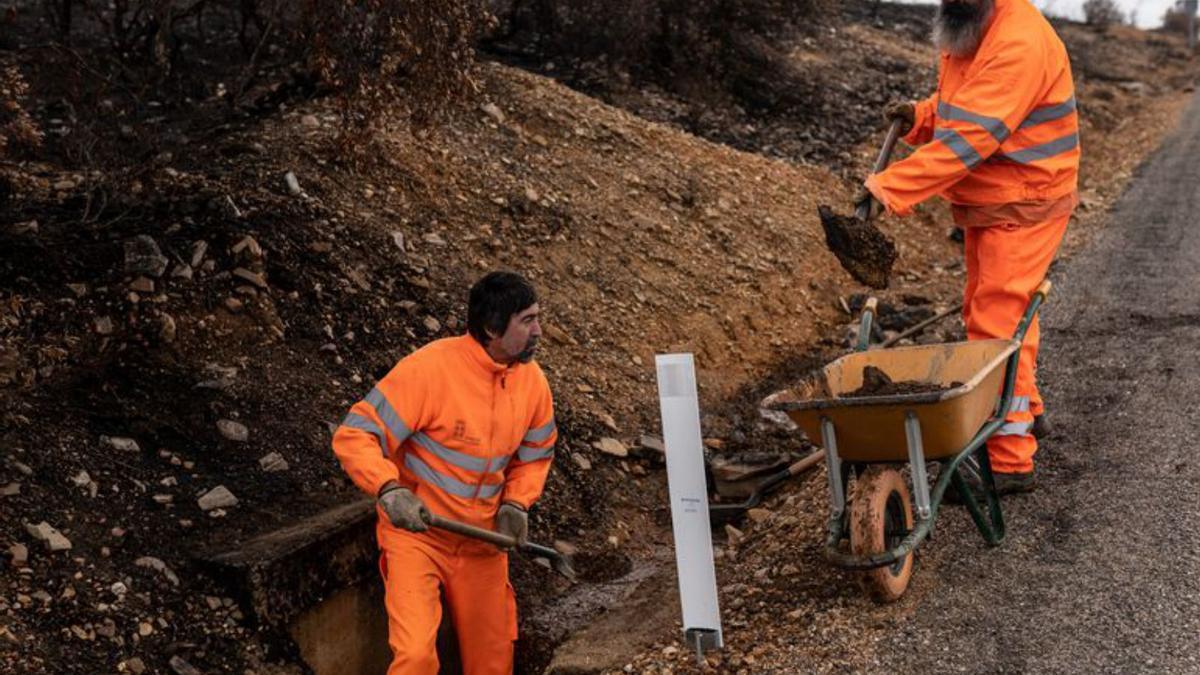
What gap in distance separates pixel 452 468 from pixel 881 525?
1.54 metres

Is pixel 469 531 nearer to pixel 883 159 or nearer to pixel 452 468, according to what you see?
pixel 452 468

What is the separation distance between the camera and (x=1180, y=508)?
18.5 feet

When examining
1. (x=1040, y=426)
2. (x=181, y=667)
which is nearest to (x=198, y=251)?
(x=181, y=667)

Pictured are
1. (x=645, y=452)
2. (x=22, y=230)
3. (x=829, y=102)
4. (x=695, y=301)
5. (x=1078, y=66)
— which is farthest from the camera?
(x=1078, y=66)

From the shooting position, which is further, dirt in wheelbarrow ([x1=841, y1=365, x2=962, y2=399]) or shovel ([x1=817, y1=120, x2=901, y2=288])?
shovel ([x1=817, y1=120, x2=901, y2=288])

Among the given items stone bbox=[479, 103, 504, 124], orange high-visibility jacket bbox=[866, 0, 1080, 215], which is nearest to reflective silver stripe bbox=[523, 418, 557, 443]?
orange high-visibility jacket bbox=[866, 0, 1080, 215]

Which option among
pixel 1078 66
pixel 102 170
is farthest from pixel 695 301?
pixel 1078 66

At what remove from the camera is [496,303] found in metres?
4.82

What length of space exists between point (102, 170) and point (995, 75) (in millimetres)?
4838

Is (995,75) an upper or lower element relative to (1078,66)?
upper

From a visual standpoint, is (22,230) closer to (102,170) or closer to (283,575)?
(102,170)

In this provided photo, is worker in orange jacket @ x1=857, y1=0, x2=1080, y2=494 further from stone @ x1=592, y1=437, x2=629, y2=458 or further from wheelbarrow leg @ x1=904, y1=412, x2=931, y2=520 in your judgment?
stone @ x1=592, y1=437, x2=629, y2=458

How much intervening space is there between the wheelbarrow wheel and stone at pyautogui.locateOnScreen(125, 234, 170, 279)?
3.74 meters

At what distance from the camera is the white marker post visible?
4.34 m
